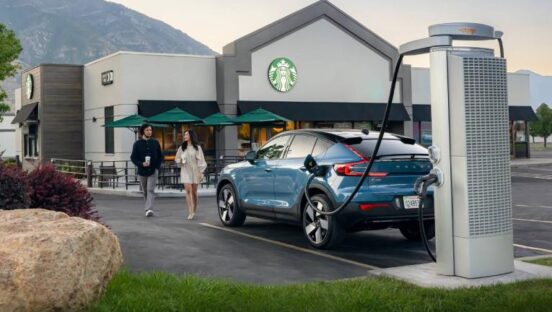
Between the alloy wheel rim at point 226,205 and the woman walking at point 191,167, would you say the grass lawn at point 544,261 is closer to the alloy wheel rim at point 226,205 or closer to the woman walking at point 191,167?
the alloy wheel rim at point 226,205

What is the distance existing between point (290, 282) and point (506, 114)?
2.82 metres

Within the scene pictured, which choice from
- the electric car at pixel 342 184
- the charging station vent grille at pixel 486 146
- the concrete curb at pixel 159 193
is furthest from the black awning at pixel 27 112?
the charging station vent grille at pixel 486 146

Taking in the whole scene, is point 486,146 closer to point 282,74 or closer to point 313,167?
point 313,167

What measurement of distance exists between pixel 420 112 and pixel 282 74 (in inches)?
381

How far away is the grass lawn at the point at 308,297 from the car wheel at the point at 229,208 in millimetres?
4954

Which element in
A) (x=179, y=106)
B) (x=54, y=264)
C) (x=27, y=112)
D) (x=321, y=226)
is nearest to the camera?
(x=54, y=264)

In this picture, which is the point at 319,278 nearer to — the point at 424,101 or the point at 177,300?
the point at 177,300

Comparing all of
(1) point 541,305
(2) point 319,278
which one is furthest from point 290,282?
(1) point 541,305

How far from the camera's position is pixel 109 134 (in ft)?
100

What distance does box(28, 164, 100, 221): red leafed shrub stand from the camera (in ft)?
24.1

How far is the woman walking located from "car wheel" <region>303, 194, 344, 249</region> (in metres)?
4.37

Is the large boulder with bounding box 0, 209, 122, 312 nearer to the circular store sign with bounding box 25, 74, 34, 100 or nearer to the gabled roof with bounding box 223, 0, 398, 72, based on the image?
the gabled roof with bounding box 223, 0, 398, 72

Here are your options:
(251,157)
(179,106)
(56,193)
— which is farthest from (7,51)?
(56,193)

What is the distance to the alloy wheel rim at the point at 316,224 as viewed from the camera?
28.9 ft
